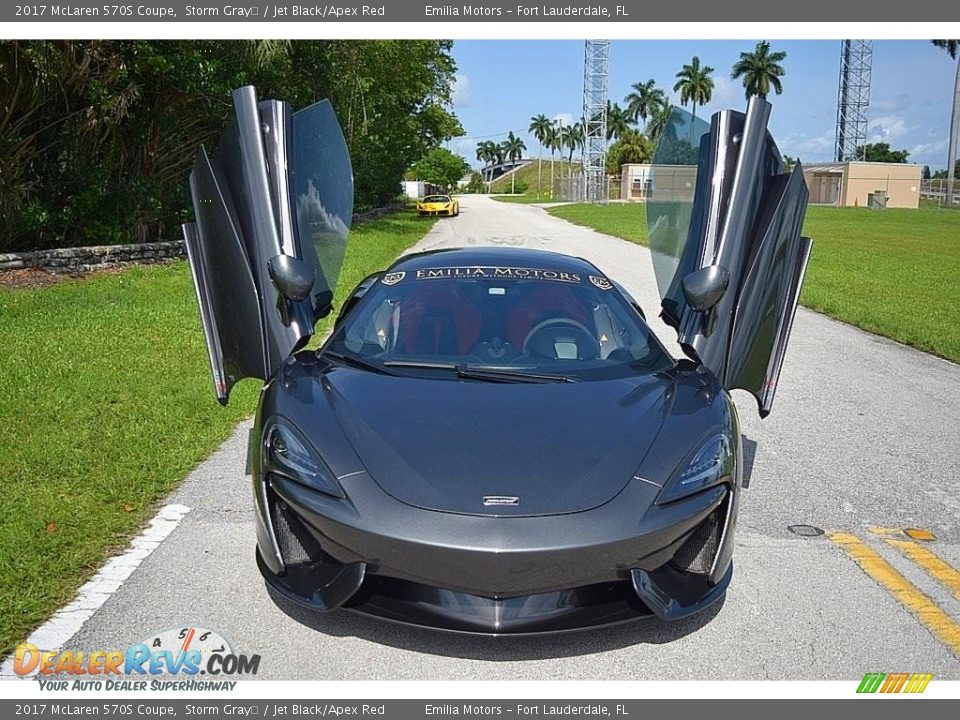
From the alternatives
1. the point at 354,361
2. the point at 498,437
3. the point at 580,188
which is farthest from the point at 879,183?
the point at 498,437

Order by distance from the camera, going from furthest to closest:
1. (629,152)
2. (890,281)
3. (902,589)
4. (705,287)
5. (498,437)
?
(629,152)
(890,281)
(705,287)
(902,589)
(498,437)

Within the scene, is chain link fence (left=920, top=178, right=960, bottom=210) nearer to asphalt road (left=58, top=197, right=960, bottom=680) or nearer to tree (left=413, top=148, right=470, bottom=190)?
tree (left=413, top=148, right=470, bottom=190)

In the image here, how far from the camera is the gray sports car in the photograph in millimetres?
2863

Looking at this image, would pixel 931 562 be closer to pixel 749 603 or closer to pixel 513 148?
pixel 749 603

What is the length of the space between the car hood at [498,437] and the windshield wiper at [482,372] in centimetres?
7

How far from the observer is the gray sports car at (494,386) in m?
2.86

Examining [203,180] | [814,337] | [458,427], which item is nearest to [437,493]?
[458,427]

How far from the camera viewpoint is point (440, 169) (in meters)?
105

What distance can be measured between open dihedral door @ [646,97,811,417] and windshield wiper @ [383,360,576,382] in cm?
94

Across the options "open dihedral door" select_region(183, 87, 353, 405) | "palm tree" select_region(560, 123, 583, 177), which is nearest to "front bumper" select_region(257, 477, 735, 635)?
"open dihedral door" select_region(183, 87, 353, 405)

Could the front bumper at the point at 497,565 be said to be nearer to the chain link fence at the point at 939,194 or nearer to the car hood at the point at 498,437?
the car hood at the point at 498,437

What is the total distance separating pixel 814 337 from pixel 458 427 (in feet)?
26.4

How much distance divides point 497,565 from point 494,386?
3.50 feet

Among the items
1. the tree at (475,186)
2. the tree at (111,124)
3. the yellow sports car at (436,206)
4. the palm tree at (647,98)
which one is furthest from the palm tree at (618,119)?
the tree at (111,124)
